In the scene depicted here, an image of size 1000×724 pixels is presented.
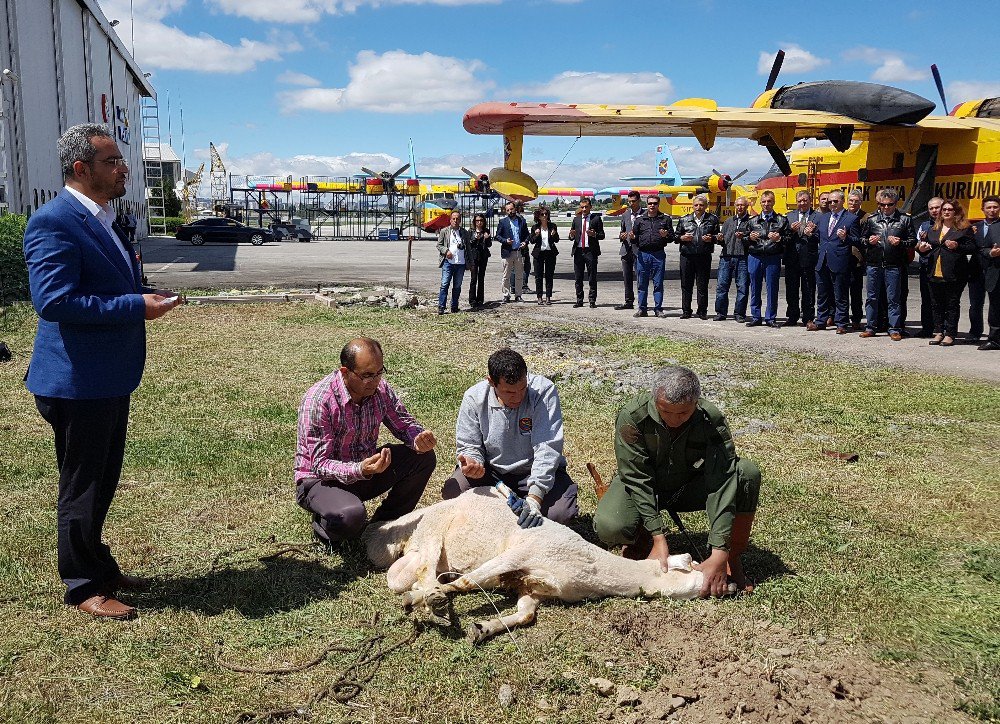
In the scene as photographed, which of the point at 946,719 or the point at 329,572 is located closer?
the point at 946,719

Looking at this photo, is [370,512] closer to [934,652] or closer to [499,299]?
[934,652]

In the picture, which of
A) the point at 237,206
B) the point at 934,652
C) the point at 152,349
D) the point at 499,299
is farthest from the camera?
the point at 237,206

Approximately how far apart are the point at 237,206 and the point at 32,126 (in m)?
32.4

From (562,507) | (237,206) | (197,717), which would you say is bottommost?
(197,717)

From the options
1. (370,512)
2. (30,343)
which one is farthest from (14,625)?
(30,343)

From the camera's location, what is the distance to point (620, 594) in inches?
156

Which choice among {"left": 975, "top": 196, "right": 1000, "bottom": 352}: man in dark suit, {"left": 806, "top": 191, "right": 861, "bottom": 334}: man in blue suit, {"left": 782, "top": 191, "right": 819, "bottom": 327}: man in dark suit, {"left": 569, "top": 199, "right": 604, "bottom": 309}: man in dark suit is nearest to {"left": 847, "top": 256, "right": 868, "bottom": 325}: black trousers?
{"left": 806, "top": 191, "right": 861, "bottom": 334}: man in blue suit

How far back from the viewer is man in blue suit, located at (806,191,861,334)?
1164 centimetres

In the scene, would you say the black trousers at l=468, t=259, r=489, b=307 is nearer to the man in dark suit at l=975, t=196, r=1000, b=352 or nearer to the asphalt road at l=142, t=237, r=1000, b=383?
the asphalt road at l=142, t=237, r=1000, b=383

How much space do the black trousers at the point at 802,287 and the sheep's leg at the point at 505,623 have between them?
32.8ft

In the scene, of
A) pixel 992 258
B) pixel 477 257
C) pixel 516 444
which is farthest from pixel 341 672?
pixel 477 257

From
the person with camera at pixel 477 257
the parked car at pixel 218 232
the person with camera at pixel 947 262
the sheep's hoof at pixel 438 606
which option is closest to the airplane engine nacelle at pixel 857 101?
the person with camera at pixel 947 262

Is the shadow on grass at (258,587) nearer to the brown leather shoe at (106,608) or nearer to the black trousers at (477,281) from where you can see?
the brown leather shoe at (106,608)

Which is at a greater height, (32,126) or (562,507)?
(32,126)
